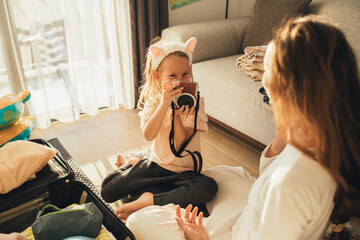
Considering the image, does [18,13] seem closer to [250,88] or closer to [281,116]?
[250,88]

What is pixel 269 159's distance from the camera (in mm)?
998

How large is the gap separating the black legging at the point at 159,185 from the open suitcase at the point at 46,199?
0.19m

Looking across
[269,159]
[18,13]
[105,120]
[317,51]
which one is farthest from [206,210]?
[18,13]

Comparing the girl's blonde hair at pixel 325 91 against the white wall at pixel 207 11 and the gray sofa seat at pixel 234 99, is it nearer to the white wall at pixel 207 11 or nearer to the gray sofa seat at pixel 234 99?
the gray sofa seat at pixel 234 99

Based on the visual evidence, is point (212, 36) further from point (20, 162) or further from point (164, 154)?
point (20, 162)

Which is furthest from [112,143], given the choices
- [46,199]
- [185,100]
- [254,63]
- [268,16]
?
[268,16]

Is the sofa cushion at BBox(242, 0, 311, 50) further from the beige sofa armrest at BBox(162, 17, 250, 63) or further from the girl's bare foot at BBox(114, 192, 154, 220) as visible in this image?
the girl's bare foot at BBox(114, 192, 154, 220)

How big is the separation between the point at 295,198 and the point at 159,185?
0.82 m

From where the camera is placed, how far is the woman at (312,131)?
1.98ft

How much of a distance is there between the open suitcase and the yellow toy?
0.27 m

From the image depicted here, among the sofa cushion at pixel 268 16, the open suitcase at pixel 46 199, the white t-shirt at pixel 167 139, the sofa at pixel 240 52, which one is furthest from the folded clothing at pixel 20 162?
the sofa cushion at pixel 268 16

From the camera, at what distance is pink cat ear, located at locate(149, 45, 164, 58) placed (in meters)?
1.25

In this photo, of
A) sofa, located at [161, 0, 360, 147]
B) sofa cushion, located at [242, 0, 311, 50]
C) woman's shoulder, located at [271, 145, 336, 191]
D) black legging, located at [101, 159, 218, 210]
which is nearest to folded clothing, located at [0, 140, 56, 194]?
black legging, located at [101, 159, 218, 210]

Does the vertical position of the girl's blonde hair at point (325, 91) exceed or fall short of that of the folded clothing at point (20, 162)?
it exceeds it
